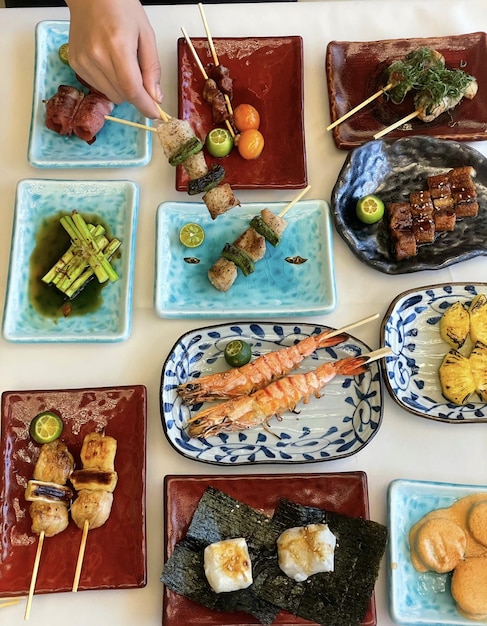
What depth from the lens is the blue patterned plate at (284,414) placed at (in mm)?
3109

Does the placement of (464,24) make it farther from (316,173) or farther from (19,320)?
(19,320)

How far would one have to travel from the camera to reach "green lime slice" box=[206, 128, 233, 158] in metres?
3.55

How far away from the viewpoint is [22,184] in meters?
3.45

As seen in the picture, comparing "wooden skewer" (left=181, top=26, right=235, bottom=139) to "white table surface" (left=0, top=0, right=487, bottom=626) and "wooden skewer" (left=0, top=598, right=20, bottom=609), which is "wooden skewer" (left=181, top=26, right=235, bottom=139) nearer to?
"white table surface" (left=0, top=0, right=487, bottom=626)

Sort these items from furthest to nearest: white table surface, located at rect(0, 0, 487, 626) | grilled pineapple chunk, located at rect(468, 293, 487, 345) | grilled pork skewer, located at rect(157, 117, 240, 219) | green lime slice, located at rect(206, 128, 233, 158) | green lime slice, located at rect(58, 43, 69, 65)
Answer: green lime slice, located at rect(58, 43, 69, 65)
green lime slice, located at rect(206, 128, 233, 158)
grilled pineapple chunk, located at rect(468, 293, 487, 345)
grilled pork skewer, located at rect(157, 117, 240, 219)
white table surface, located at rect(0, 0, 487, 626)

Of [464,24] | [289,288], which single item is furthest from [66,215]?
[464,24]

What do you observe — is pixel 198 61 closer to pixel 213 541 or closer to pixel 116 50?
pixel 116 50

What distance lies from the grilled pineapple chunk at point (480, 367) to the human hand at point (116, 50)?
2278 mm

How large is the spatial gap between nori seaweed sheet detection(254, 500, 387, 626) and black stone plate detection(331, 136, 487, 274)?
149cm

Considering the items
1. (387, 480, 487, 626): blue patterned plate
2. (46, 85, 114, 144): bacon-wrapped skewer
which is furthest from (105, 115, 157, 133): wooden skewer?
(387, 480, 487, 626): blue patterned plate

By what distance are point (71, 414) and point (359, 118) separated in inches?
103

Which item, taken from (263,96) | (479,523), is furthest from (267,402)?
(263,96)

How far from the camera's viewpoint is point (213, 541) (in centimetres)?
297

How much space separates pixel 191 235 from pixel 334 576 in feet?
6.81
